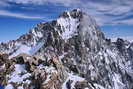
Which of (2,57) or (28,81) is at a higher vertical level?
(2,57)

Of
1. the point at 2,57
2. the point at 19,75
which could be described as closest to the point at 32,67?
the point at 19,75

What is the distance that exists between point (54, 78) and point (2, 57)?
97.2ft

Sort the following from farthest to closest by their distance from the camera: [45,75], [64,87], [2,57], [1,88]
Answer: [64,87], [2,57], [45,75], [1,88]

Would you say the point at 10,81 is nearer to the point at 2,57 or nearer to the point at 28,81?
the point at 28,81

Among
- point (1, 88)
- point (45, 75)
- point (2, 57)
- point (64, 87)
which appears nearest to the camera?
point (1, 88)

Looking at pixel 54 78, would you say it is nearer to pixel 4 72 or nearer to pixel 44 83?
pixel 44 83

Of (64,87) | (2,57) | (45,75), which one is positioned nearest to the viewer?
(45,75)

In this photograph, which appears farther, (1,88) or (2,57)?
(2,57)

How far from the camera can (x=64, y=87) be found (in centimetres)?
14812

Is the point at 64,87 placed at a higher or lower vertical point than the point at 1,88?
lower

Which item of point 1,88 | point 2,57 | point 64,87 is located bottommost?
point 64,87

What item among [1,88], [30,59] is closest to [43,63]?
[30,59]

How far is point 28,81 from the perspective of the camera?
12644cm

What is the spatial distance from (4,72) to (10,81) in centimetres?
649
